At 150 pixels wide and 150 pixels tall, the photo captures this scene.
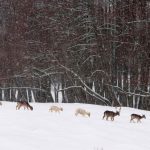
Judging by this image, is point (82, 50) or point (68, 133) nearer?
point (68, 133)

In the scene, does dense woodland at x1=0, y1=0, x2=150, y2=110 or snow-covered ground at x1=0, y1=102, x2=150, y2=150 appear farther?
dense woodland at x1=0, y1=0, x2=150, y2=110

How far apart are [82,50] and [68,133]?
1814 cm

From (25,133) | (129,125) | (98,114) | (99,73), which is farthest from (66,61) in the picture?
(25,133)

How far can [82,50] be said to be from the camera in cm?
3322

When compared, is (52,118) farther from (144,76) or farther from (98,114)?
(144,76)

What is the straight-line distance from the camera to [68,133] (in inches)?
607

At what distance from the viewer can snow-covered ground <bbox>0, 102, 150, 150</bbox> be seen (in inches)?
514

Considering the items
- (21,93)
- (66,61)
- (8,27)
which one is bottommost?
Answer: (21,93)

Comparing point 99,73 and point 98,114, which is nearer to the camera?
point 98,114

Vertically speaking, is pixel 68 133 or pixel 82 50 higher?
pixel 82 50

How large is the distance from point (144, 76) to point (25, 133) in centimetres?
1766

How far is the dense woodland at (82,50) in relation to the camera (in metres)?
31.5

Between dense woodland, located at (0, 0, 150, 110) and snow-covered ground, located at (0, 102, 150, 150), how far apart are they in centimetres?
1107

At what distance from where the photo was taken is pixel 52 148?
1260 centimetres
